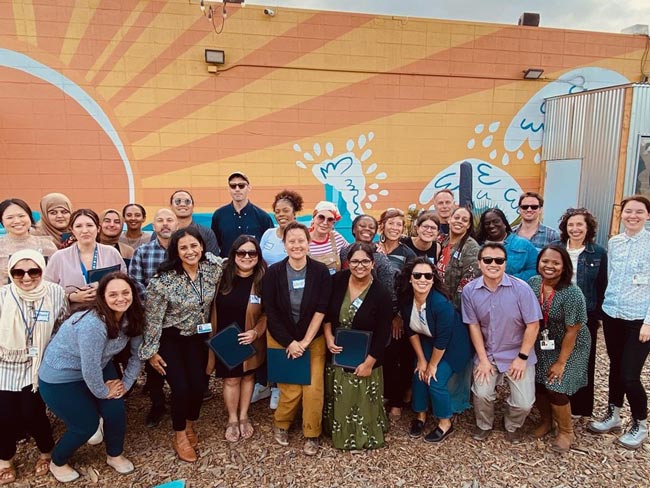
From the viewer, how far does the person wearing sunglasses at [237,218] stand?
4.19 m

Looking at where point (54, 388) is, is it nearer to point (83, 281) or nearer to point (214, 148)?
Answer: point (83, 281)

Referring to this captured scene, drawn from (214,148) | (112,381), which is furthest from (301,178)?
(112,381)

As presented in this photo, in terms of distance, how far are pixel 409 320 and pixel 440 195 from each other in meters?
1.79

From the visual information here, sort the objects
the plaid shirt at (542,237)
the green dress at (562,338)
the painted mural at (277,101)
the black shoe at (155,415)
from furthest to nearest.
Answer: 1. the painted mural at (277,101)
2. the plaid shirt at (542,237)
3. the black shoe at (155,415)
4. the green dress at (562,338)

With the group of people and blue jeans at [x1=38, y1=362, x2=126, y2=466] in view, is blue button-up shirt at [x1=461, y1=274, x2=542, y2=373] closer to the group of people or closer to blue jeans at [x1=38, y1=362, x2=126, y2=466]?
the group of people

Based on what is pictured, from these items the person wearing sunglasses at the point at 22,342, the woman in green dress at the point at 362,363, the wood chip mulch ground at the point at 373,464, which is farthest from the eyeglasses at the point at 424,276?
the person wearing sunglasses at the point at 22,342

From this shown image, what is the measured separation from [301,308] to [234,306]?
514 mm

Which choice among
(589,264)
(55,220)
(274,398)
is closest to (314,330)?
(274,398)

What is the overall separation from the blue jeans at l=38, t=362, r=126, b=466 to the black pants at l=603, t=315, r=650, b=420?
362 centimetres

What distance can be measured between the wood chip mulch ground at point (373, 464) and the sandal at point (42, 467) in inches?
2.0

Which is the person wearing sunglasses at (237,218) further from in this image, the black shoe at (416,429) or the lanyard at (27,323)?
the black shoe at (416,429)

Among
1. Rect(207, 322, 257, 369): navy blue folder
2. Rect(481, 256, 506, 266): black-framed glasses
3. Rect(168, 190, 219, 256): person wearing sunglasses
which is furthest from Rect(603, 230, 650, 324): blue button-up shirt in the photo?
Rect(168, 190, 219, 256): person wearing sunglasses

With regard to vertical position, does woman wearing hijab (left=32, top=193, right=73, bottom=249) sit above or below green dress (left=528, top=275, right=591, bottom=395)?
above

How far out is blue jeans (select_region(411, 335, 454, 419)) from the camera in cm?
312
